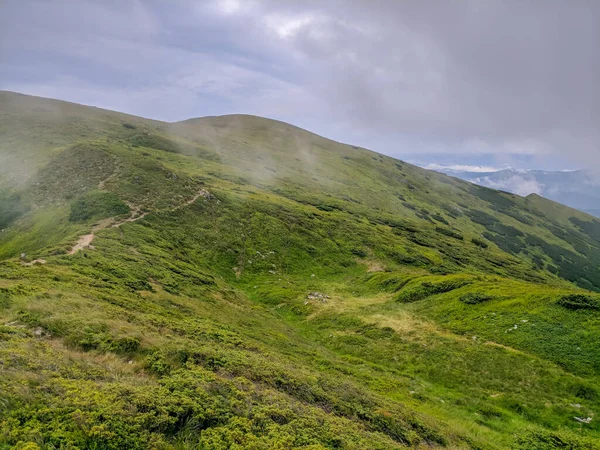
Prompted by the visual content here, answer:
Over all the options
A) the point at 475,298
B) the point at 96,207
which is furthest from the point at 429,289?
the point at 96,207

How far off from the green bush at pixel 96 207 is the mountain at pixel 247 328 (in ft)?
0.87

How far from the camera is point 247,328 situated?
76.5 feet

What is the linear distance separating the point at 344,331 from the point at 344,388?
17552 mm

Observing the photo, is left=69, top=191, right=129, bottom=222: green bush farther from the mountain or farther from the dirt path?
the dirt path

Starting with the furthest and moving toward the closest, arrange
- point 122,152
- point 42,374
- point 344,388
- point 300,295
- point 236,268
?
point 122,152 → point 236,268 → point 300,295 → point 344,388 → point 42,374

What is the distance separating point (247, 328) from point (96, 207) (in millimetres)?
29146

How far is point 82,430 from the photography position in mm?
7207

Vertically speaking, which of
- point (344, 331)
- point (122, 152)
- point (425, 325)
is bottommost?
point (344, 331)

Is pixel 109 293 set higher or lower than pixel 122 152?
lower

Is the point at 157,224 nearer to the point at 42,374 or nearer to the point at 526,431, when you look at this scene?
the point at 42,374

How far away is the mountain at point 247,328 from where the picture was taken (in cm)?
902

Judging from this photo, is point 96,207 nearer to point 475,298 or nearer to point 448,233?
point 475,298

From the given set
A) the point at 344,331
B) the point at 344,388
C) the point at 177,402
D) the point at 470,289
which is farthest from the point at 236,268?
the point at 177,402

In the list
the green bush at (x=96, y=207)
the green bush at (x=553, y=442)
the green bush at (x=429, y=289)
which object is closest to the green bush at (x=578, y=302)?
the green bush at (x=429, y=289)
